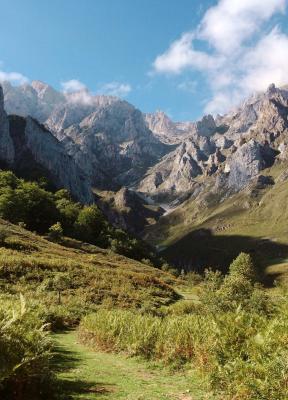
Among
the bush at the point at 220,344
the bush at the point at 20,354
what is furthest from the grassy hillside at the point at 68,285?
the bush at the point at 20,354

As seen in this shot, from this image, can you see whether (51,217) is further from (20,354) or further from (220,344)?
(20,354)

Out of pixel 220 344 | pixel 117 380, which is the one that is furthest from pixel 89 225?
pixel 220 344

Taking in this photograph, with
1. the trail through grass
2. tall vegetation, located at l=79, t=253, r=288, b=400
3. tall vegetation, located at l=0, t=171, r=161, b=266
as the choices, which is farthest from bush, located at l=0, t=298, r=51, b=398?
tall vegetation, located at l=0, t=171, r=161, b=266

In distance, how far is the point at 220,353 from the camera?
628 inches

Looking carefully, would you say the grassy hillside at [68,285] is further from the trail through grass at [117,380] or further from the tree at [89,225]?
the tree at [89,225]

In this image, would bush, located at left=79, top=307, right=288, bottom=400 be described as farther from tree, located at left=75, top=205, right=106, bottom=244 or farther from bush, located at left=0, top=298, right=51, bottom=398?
tree, located at left=75, top=205, right=106, bottom=244

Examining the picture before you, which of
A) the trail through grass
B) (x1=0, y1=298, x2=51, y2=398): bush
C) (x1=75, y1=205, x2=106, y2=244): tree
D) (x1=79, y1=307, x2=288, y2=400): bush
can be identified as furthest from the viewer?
(x1=75, y1=205, x2=106, y2=244): tree

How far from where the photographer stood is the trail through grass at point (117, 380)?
49.3ft

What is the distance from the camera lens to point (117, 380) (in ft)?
57.1

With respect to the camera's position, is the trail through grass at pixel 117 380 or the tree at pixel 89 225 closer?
the trail through grass at pixel 117 380

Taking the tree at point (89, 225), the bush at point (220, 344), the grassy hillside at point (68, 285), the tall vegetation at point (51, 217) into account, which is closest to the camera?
the bush at point (220, 344)

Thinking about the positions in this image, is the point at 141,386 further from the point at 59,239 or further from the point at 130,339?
the point at 59,239

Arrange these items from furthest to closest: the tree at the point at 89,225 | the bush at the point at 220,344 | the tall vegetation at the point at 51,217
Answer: the tree at the point at 89,225 → the tall vegetation at the point at 51,217 → the bush at the point at 220,344

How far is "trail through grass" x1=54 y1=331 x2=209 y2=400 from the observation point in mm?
15031
